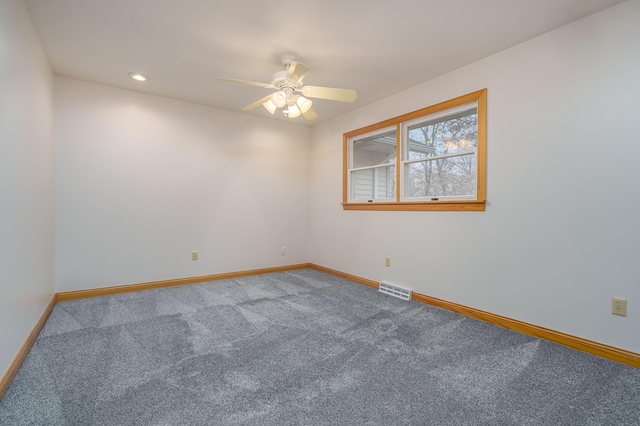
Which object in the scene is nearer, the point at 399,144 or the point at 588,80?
the point at 588,80

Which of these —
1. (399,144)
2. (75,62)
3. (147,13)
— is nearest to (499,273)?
(399,144)

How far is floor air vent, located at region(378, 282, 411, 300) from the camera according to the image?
3.38 meters

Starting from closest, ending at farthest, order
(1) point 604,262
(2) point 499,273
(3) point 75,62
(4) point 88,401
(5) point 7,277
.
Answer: (4) point 88,401 → (5) point 7,277 → (1) point 604,262 → (2) point 499,273 → (3) point 75,62

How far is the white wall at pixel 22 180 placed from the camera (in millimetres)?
1686

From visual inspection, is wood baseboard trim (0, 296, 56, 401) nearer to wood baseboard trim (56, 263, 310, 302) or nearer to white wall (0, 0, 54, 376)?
white wall (0, 0, 54, 376)

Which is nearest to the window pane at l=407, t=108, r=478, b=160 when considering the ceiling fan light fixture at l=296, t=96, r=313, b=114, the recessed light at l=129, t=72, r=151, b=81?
the ceiling fan light fixture at l=296, t=96, r=313, b=114

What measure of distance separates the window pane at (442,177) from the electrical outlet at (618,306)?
4.24 ft

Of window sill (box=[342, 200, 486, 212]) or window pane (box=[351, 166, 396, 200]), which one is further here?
window pane (box=[351, 166, 396, 200])

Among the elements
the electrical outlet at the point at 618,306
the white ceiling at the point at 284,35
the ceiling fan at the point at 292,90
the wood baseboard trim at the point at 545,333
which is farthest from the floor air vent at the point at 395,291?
the white ceiling at the point at 284,35

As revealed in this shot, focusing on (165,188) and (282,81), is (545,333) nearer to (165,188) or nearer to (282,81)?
(282,81)

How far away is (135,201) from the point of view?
3.60m

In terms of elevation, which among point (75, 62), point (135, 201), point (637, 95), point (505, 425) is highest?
point (75, 62)

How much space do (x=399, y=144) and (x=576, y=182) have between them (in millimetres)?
1790

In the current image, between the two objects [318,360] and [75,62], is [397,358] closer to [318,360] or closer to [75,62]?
[318,360]
